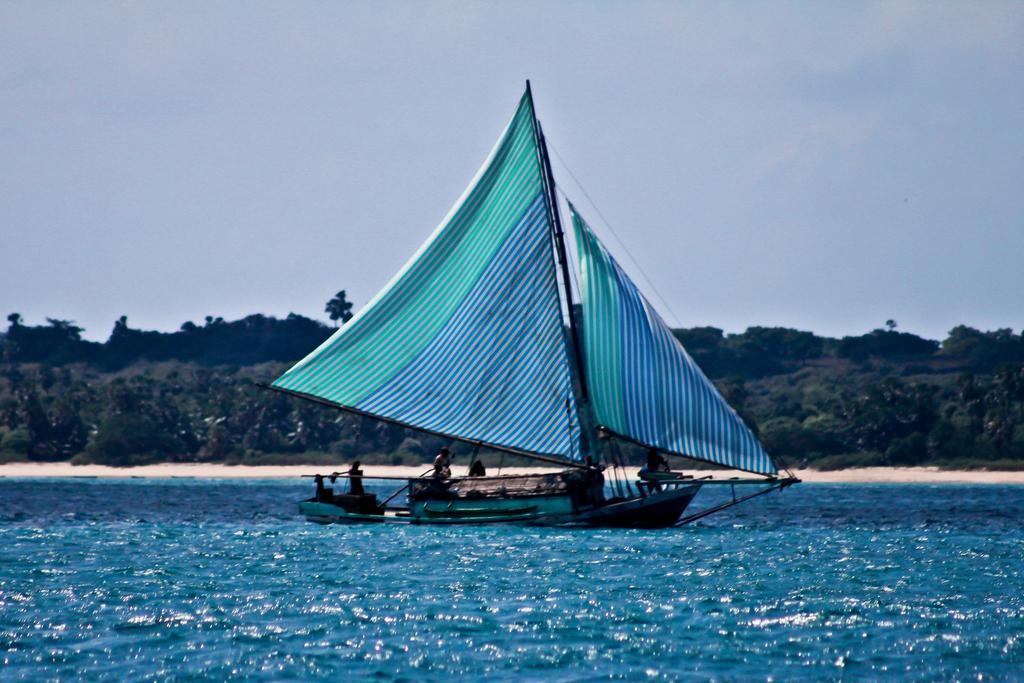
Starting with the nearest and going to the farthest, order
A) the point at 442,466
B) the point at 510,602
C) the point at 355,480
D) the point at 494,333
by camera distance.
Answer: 1. the point at 510,602
2. the point at 494,333
3. the point at 442,466
4. the point at 355,480

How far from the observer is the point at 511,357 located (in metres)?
47.0

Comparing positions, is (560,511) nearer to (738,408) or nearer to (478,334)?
(478,334)

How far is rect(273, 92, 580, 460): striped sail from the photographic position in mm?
46812

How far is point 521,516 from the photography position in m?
47.3

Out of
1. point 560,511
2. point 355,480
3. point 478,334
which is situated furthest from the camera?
point 355,480

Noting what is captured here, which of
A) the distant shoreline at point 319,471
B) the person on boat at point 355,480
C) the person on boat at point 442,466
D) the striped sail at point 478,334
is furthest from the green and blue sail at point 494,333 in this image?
the distant shoreline at point 319,471

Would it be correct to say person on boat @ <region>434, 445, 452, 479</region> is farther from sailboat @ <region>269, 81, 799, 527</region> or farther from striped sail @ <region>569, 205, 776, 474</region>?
striped sail @ <region>569, 205, 776, 474</region>

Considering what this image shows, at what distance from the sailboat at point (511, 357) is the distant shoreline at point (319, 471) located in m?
61.0

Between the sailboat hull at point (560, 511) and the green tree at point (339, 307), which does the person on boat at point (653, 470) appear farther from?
the green tree at point (339, 307)

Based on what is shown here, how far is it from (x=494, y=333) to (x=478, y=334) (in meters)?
0.48

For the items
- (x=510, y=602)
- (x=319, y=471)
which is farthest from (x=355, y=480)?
(x=319, y=471)

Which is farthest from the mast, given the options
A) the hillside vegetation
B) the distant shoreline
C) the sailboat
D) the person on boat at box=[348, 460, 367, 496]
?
Result: the hillside vegetation

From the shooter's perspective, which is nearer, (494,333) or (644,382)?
(644,382)

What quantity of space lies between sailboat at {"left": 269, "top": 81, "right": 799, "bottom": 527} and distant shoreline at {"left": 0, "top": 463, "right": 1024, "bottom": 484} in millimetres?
60959
